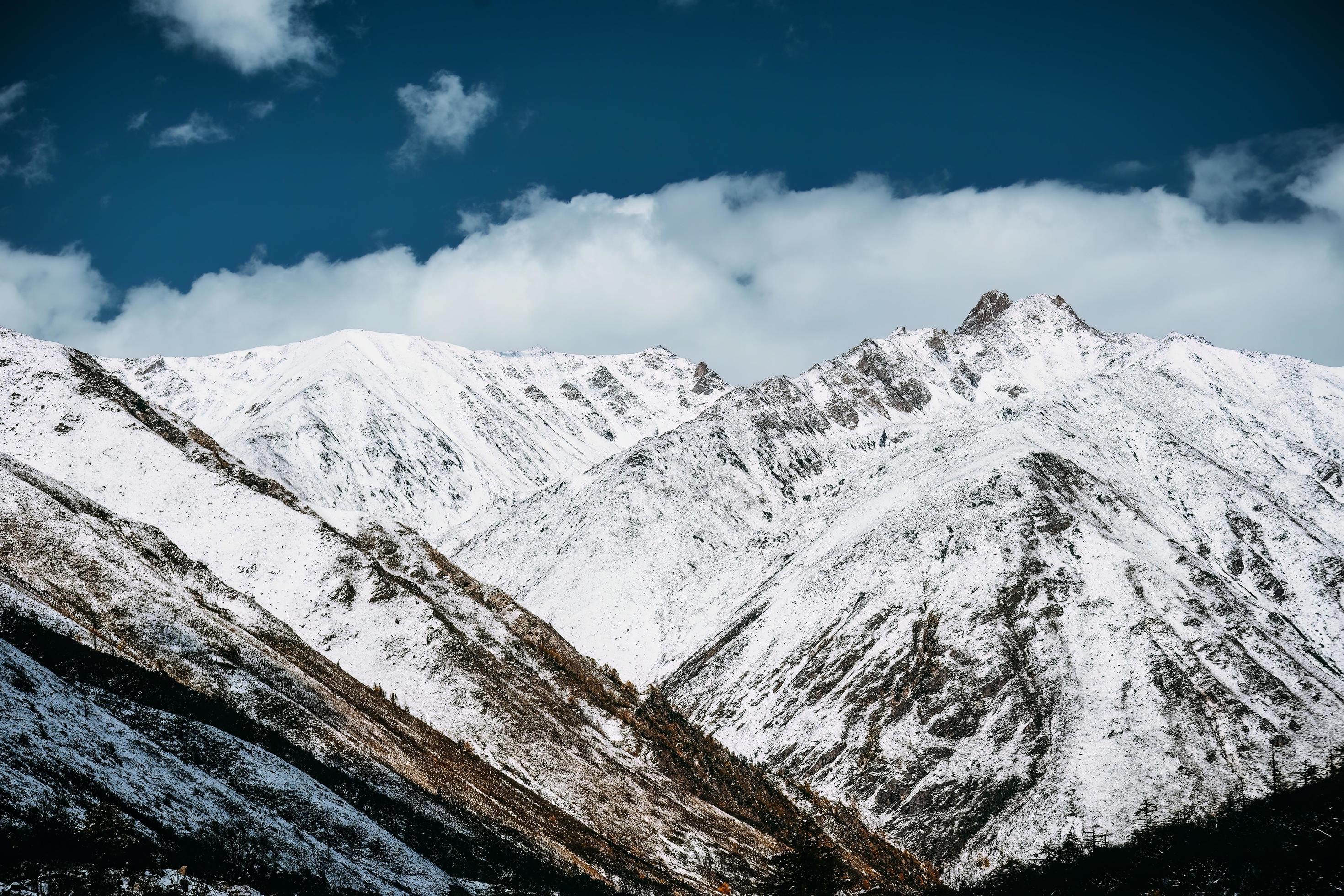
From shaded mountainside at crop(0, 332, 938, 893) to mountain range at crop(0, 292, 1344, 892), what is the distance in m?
0.30

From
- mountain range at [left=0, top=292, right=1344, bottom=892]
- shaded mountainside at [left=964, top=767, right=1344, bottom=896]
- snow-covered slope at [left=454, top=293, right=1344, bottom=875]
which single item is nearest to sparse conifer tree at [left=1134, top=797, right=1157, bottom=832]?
mountain range at [left=0, top=292, right=1344, bottom=892]

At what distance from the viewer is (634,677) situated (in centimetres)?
17562

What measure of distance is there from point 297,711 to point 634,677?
116 meters

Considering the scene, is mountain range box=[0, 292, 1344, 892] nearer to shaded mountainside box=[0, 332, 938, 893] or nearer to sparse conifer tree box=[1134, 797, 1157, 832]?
shaded mountainside box=[0, 332, 938, 893]

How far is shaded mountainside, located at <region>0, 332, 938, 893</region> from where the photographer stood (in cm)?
4228

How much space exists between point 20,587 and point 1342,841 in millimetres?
70197

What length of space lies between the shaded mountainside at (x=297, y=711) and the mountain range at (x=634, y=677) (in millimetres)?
300

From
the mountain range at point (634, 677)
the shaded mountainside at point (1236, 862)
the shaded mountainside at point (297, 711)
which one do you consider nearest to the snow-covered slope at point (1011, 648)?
the mountain range at point (634, 677)

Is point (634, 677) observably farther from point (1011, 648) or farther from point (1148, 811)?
point (1148, 811)

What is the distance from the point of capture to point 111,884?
31375 mm

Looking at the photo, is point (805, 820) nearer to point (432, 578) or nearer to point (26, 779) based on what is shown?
point (432, 578)

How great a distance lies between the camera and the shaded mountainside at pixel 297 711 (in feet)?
139

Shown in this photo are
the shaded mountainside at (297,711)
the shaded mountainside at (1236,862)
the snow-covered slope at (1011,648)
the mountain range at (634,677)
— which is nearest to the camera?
the shaded mountainside at (1236,862)

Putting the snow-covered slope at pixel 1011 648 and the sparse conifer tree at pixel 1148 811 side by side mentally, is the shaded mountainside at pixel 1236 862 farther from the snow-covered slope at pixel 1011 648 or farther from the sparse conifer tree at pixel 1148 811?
the snow-covered slope at pixel 1011 648
